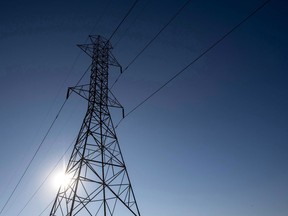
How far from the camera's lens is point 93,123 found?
555 inches

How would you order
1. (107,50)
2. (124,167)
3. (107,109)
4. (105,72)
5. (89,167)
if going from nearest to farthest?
(89,167)
(124,167)
(107,109)
(105,72)
(107,50)

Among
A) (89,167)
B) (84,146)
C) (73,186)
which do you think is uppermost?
(84,146)

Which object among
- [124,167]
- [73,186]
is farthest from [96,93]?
[73,186]

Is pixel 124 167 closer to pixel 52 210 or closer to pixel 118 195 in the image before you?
pixel 118 195

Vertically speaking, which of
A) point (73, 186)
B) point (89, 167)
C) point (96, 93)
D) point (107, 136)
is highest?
point (96, 93)

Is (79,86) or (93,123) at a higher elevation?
(79,86)

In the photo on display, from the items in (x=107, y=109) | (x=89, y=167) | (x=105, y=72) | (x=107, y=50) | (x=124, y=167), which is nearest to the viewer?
(x=89, y=167)

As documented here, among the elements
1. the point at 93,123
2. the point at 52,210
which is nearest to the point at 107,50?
the point at 93,123

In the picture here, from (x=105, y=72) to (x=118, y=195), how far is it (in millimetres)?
8427

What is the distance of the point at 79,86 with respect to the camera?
611 inches

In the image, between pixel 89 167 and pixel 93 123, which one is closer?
pixel 89 167

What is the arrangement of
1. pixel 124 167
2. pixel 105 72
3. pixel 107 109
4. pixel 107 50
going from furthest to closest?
pixel 107 50 < pixel 105 72 < pixel 107 109 < pixel 124 167

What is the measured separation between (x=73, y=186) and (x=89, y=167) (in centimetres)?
115

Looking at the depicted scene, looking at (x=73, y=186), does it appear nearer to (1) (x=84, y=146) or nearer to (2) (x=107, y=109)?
(1) (x=84, y=146)
